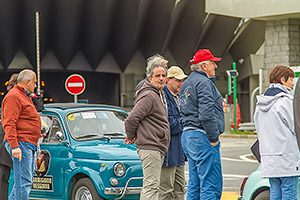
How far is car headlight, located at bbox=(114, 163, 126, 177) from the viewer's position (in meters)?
7.66

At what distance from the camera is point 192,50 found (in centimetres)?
4662

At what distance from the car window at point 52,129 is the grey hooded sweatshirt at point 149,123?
6.40ft

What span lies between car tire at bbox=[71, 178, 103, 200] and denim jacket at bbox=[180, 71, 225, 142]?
1652mm

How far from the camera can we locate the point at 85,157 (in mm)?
7969

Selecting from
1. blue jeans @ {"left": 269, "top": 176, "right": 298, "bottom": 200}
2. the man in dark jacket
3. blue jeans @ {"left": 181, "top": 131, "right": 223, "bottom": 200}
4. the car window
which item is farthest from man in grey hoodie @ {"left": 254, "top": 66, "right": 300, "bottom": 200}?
the car window

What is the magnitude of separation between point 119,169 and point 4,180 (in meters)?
1.54

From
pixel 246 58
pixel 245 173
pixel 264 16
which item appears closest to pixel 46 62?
pixel 246 58

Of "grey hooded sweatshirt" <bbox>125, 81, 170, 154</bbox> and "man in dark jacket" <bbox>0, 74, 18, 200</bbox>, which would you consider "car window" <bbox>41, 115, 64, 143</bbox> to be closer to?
"man in dark jacket" <bbox>0, 74, 18, 200</bbox>

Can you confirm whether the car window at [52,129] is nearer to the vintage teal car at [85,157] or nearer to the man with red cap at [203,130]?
the vintage teal car at [85,157]

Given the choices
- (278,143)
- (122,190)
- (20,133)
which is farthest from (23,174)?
(278,143)

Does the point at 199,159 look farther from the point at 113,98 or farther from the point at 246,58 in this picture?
the point at 113,98

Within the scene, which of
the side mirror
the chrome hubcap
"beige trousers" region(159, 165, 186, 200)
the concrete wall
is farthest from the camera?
the concrete wall

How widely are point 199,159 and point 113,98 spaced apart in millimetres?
44434

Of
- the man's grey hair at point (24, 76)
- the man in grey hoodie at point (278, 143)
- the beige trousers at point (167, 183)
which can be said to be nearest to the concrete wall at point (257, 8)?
the beige trousers at point (167, 183)
